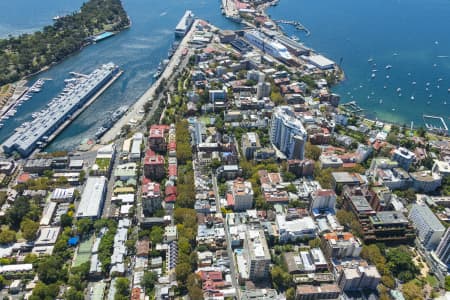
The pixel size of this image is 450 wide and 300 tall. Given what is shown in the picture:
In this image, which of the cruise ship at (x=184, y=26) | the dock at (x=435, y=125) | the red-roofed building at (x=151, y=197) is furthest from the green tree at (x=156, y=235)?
the cruise ship at (x=184, y=26)

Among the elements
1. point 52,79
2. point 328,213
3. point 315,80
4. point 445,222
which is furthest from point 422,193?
point 52,79

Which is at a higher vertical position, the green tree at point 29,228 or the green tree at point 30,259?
the green tree at point 29,228

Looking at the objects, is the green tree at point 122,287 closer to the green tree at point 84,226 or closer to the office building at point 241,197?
the green tree at point 84,226

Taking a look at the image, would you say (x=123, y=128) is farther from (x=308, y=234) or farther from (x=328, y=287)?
(x=328, y=287)

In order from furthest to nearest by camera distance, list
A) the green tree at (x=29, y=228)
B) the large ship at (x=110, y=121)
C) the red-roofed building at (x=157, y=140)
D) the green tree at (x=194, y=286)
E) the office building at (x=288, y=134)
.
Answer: the large ship at (x=110, y=121) → the red-roofed building at (x=157, y=140) → the office building at (x=288, y=134) → the green tree at (x=29, y=228) → the green tree at (x=194, y=286)

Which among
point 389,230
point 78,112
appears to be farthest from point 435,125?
point 78,112

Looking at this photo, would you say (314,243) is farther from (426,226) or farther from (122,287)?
(122,287)

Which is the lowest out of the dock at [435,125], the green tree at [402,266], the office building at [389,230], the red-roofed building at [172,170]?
the green tree at [402,266]
